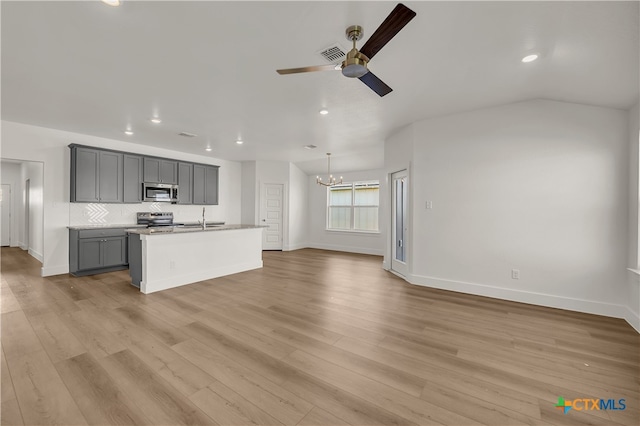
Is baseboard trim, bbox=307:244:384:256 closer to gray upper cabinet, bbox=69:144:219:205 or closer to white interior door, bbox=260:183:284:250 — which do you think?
white interior door, bbox=260:183:284:250

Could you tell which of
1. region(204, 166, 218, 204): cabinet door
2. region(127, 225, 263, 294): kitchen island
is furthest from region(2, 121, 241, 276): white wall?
region(204, 166, 218, 204): cabinet door

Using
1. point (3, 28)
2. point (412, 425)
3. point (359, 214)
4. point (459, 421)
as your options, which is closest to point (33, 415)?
point (412, 425)

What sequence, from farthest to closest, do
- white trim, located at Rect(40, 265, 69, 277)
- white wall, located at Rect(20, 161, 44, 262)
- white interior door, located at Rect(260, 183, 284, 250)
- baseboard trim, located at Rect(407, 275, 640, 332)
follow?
white interior door, located at Rect(260, 183, 284, 250) < white wall, located at Rect(20, 161, 44, 262) < white trim, located at Rect(40, 265, 69, 277) < baseboard trim, located at Rect(407, 275, 640, 332)

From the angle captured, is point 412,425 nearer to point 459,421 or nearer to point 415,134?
point 459,421

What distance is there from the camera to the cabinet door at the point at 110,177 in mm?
5410

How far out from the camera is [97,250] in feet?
17.0

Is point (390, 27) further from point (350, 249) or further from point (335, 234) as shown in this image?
point (335, 234)

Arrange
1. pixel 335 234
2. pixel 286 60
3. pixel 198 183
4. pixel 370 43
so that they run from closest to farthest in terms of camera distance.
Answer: pixel 370 43 → pixel 286 60 → pixel 198 183 → pixel 335 234

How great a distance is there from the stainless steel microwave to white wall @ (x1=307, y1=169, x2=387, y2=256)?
4423 millimetres

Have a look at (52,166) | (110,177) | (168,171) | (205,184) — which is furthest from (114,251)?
(205,184)

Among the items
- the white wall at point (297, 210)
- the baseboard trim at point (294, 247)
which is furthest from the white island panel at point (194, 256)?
the white wall at point (297, 210)

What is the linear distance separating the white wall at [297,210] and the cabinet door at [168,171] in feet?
10.9

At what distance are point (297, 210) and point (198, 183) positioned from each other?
322 cm

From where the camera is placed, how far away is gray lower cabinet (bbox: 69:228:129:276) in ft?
16.4
